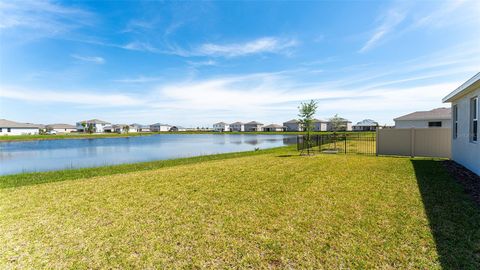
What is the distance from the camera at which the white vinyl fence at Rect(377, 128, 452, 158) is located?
12078 millimetres

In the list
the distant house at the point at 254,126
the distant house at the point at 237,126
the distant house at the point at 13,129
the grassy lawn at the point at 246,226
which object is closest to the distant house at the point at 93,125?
the distant house at the point at 13,129

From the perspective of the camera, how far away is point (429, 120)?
77.9 ft

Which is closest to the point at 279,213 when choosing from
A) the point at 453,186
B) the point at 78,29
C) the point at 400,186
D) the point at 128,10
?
the point at 400,186

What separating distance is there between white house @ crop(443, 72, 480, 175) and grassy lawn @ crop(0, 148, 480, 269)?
194 cm

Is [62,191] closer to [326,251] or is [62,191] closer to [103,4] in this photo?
[326,251]

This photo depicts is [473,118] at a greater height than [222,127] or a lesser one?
lesser

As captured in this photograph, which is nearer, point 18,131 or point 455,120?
point 455,120

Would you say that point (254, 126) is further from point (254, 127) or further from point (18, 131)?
point (18, 131)

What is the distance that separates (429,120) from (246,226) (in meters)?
27.6

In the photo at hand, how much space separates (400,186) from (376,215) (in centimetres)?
284

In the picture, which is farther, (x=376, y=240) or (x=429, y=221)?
(x=429, y=221)

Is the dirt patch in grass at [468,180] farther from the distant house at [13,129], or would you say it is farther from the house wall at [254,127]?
the house wall at [254,127]

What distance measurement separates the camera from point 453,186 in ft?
20.9

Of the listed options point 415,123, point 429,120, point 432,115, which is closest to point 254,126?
point 415,123
